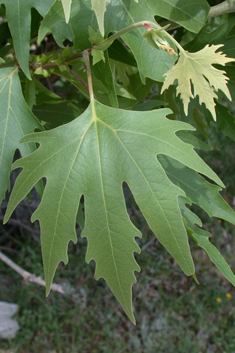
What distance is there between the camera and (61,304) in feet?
8.45

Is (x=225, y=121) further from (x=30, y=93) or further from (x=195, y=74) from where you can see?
(x=30, y=93)

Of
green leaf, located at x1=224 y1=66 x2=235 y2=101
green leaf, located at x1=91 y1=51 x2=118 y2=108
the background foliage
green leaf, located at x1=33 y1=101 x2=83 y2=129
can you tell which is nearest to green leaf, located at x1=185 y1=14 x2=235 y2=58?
green leaf, located at x1=224 y1=66 x2=235 y2=101

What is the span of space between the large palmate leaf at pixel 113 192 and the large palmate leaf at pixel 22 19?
20 cm

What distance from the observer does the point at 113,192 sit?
77 cm

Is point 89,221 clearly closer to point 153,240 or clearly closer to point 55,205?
point 55,205

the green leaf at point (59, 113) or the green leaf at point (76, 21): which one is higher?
the green leaf at point (76, 21)

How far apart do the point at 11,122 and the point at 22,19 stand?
0.75 ft

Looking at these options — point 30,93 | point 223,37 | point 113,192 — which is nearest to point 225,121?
point 223,37

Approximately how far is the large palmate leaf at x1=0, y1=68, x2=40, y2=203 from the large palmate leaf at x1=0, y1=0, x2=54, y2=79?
0.29ft

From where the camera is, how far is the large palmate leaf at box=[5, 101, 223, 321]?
733 millimetres

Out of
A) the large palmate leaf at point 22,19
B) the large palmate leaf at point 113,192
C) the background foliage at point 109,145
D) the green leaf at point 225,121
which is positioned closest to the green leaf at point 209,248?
the background foliage at point 109,145

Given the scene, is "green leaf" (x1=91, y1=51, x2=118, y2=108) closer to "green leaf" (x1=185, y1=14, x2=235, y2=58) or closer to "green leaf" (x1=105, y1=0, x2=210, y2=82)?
"green leaf" (x1=105, y1=0, x2=210, y2=82)

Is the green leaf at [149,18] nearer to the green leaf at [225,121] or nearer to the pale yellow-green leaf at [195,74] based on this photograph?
the pale yellow-green leaf at [195,74]

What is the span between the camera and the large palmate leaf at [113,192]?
0.73 m
